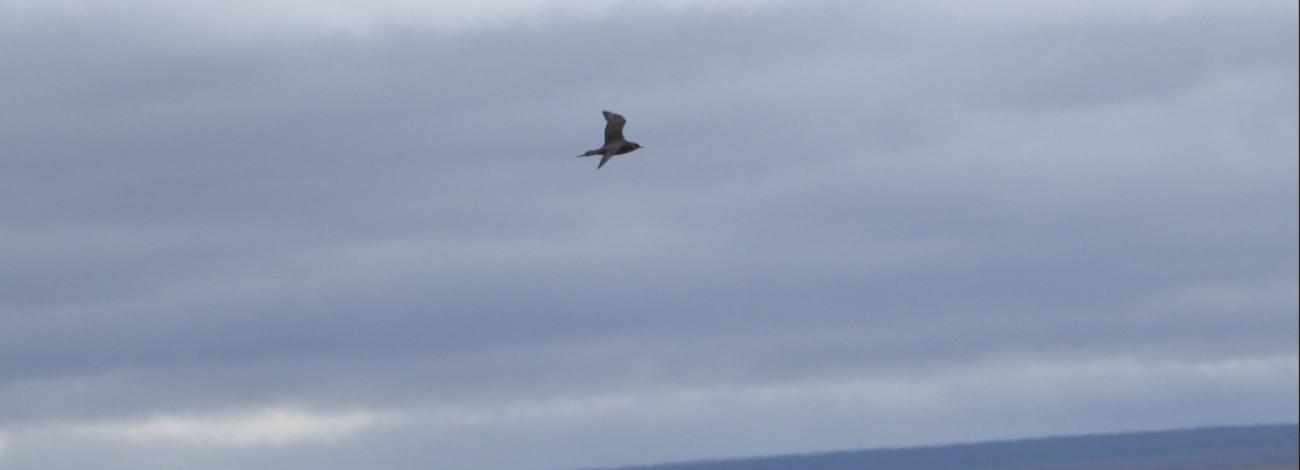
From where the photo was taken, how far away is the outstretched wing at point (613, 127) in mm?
104250

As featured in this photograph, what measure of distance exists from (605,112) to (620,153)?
153 centimetres

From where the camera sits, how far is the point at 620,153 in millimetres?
104312

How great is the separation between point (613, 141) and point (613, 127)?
54 cm

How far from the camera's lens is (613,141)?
4124 inches

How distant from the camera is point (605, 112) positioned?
104 m

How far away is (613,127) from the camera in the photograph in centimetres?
10450

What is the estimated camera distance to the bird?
10419cm

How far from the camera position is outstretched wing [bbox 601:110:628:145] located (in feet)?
342

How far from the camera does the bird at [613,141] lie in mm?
104188
